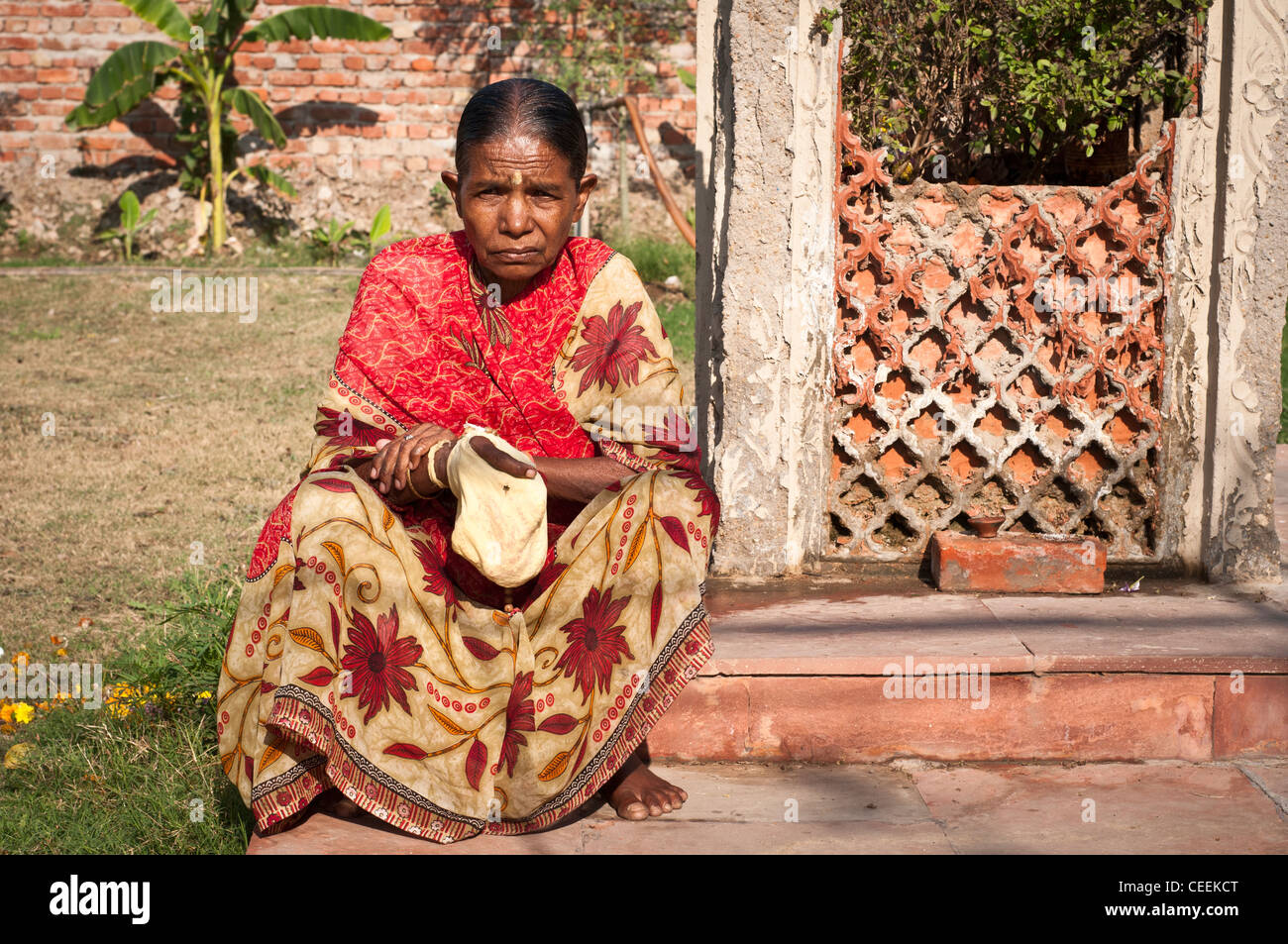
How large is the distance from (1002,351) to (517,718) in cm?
199

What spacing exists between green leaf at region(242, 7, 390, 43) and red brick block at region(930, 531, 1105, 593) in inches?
342

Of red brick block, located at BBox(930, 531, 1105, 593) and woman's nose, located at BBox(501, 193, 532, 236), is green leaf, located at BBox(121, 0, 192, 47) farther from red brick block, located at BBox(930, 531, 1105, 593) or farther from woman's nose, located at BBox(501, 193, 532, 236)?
red brick block, located at BBox(930, 531, 1105, 593)

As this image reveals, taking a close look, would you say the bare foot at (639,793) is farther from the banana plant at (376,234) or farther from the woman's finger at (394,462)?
the banana plant at (376,234)

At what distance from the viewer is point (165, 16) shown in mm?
10367

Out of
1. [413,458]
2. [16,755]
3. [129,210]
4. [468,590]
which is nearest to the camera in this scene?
[413,458]

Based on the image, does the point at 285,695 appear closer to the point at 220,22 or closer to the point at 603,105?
the point at 603,105

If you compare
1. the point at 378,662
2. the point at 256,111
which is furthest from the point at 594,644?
the point at 256,111

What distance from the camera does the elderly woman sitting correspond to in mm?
2463

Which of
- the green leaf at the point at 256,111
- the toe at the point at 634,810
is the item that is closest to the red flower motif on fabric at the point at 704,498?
the toe at the point at 634,810

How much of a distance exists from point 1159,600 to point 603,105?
8037 mm

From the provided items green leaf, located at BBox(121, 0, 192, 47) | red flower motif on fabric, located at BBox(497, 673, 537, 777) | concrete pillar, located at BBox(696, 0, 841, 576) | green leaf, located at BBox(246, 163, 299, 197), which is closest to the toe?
red flower motif on fabric, located at BBox(497, 673, 537, 777)

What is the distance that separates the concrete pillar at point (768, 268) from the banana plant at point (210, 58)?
7.87m

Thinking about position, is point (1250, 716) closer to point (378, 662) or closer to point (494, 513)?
point (494, 513)

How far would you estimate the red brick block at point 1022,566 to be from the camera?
3537 millimetres
